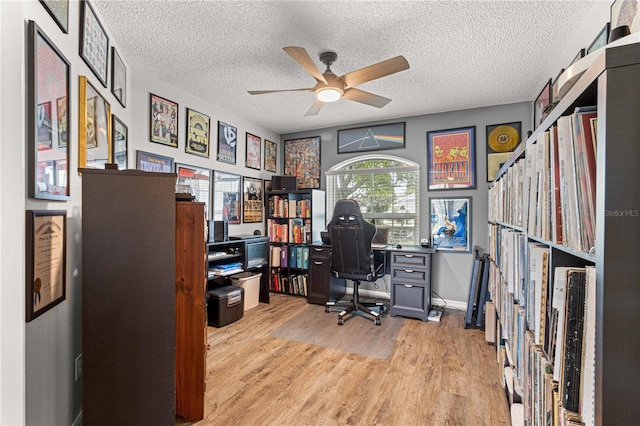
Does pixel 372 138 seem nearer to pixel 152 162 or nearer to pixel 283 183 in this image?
pixel 283 183

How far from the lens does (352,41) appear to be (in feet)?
7.46

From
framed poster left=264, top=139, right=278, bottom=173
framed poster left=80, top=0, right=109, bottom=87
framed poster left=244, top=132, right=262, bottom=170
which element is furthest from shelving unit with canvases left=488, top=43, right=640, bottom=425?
framed poster left=264, top=139, right=278, bottom=173

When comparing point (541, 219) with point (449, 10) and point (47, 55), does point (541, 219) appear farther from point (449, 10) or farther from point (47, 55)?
point (47, 55)

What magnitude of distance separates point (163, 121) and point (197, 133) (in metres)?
0.45

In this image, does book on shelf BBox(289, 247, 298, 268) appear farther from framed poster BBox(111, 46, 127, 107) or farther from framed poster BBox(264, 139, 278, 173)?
framed poster BBox(111, 46, 127, 107)

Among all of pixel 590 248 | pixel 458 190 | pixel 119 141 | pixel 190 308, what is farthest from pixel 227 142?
pixel 590 248

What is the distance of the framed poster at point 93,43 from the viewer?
1.67 meters

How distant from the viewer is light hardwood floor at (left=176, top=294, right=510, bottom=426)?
1.77 metres

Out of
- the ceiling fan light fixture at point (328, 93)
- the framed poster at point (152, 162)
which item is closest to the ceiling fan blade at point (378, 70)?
the ceiling fan light fixture at point (328, 93)

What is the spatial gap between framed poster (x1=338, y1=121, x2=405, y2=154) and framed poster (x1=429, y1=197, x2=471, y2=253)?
976 mm

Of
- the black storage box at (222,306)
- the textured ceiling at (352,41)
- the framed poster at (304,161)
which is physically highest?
the textured ceiling at (352,41)

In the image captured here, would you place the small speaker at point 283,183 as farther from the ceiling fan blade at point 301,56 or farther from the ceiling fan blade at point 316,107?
the ceiling fan blade at point 301,56

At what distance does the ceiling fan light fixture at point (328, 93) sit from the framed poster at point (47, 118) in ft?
5.35

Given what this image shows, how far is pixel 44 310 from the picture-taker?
1.25m
